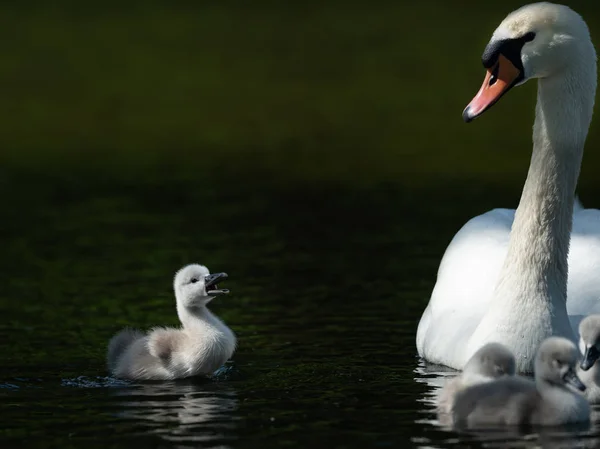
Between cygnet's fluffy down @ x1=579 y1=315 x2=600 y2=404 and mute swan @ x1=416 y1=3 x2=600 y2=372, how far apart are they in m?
0.49

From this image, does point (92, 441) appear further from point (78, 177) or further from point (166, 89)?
point (166, 89)

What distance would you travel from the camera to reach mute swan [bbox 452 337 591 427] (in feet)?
26.9

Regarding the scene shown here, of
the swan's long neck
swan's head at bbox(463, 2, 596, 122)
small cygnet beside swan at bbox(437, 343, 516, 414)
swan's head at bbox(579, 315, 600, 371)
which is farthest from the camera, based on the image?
the swan's long neck

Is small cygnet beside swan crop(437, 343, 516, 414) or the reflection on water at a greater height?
small cygnet beside swan crop(437, 343, 516, 414)

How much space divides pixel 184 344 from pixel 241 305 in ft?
8.26

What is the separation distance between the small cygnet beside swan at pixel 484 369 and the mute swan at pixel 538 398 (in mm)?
120

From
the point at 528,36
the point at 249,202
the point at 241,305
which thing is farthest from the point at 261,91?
the point at 528,36

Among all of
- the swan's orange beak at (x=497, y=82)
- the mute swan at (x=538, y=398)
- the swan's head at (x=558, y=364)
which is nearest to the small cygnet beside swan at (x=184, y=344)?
the swan's orange beak at (x=497, y=82)

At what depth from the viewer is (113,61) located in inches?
1503

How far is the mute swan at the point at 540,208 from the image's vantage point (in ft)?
31.0

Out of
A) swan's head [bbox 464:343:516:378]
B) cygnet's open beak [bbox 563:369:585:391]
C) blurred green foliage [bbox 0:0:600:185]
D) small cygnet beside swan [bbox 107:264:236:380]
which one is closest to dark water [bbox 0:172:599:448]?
small cygnet beside swan [bbox 107:264:236:380]

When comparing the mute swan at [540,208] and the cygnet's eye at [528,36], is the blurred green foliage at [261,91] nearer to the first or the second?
the mute swan at [540,208]

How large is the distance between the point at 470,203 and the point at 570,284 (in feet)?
25.8

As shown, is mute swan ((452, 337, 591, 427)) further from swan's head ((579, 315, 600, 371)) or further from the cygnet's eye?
the cygnet's eye
